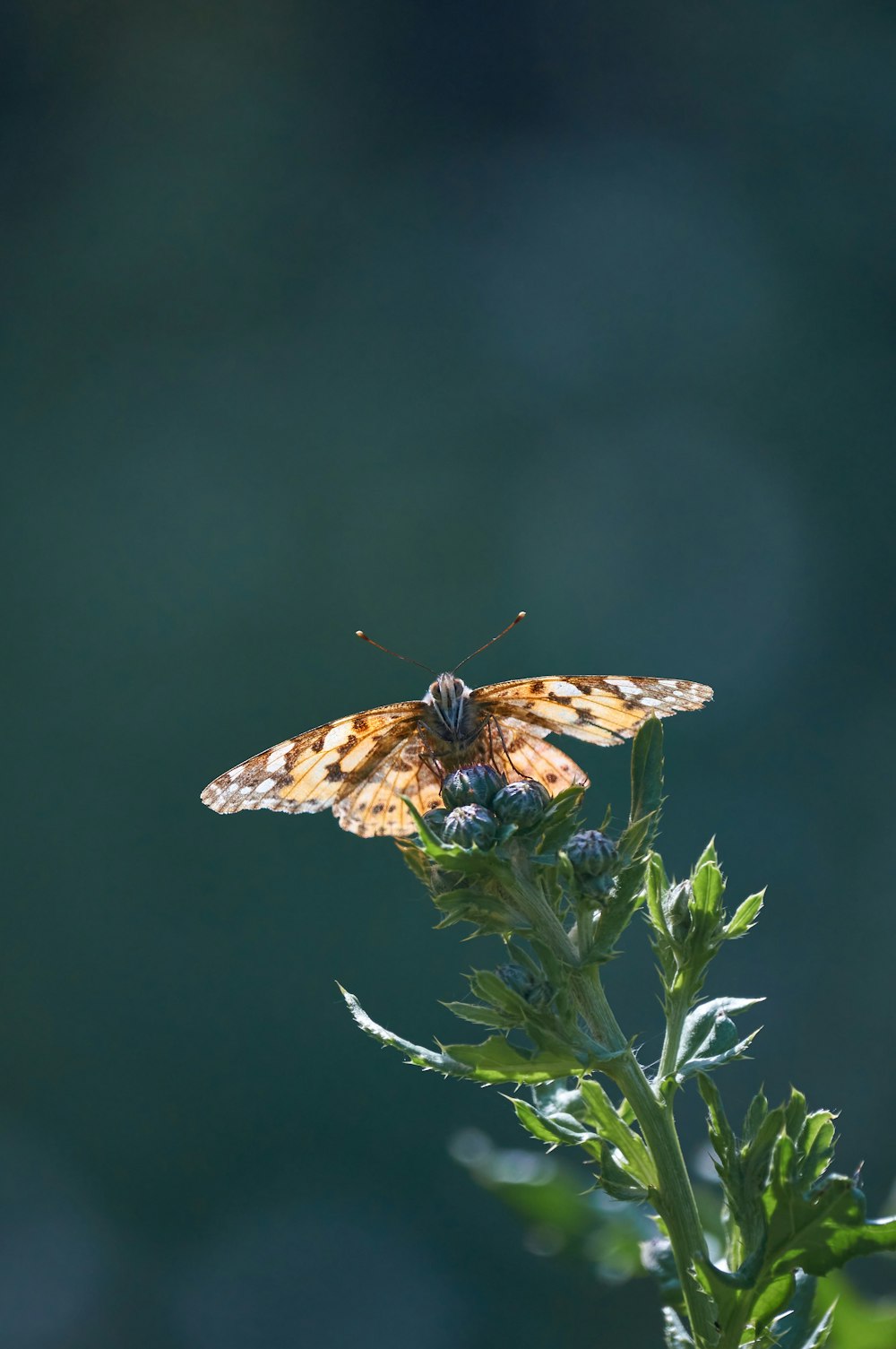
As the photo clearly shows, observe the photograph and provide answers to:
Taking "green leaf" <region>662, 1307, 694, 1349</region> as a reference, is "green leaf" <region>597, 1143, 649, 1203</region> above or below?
above

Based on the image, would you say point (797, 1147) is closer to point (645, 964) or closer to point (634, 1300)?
point (634, 1300)

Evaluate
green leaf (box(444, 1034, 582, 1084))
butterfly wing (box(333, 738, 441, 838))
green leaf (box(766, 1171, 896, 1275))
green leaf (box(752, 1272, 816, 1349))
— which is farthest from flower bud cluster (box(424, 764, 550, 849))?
green leaf (box(752, 1272, 816, 1349))

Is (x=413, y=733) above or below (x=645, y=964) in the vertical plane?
above

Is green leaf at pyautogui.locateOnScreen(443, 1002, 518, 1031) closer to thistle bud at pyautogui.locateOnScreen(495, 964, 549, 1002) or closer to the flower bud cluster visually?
thistle bud at pyautogui.locateOnScreen(495, 964, 549, 1002)

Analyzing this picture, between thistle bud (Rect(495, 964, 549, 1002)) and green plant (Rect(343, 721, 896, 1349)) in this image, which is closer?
green plant (Rect(343, 721, 896, 1349))

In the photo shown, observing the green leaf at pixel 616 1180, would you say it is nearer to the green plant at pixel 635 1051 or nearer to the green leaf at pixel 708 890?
the green plant at pixel 635 1051

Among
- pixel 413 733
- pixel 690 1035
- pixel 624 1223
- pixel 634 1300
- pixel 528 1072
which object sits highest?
pixel 413 733

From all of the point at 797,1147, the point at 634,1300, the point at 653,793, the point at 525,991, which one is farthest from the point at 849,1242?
the point at 634,1300

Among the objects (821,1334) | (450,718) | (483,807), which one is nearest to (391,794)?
(450,718)
